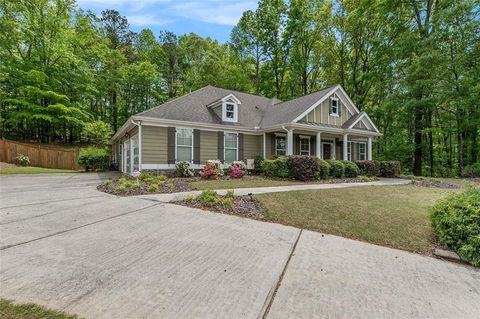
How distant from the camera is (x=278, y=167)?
1218 centimetres

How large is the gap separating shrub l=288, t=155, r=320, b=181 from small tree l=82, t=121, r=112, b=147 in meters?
18.3

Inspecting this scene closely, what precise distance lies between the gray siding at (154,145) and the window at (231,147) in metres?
3.51

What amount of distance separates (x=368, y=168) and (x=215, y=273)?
1445 centimetres

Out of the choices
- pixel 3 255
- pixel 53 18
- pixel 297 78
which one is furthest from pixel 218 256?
pixel 53 18

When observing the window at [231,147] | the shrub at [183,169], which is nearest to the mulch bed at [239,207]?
the shrub at [183,169]

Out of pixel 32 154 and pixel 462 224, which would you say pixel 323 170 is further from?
pixel 32 154

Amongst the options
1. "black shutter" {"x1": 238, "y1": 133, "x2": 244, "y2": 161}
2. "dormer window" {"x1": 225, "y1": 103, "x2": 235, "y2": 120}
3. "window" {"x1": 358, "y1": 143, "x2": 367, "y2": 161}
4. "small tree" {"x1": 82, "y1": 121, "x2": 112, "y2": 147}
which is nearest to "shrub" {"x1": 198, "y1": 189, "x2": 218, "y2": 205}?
"black shutter" {"x1": 238, "y1": 133, "x2": 244, "y2": 161}

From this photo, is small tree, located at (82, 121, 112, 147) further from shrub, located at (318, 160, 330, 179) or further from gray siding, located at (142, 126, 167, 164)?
shrub, located at (318, 160, 330, 179)

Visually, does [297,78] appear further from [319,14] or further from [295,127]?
[295,127]

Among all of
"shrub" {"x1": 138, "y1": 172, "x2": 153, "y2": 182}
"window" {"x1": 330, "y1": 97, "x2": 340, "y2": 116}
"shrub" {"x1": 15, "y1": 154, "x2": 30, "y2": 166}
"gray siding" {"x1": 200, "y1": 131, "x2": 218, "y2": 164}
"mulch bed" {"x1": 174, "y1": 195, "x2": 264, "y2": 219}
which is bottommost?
"mulch bed" {"x1": 174, "y1": 195, "x2": 264, "y2": 219}

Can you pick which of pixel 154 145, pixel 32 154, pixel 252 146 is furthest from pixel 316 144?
pixel 32 154

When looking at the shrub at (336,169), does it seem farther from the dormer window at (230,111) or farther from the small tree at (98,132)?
the small tree at (98,132)

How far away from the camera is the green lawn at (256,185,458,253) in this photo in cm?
421

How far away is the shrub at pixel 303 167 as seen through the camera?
11.5 metres
